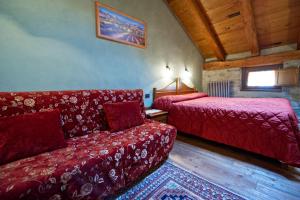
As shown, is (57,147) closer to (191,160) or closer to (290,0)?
(191,160)

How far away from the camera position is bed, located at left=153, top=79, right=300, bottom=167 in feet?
5.43

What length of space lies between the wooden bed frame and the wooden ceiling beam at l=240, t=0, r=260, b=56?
5.92 ft

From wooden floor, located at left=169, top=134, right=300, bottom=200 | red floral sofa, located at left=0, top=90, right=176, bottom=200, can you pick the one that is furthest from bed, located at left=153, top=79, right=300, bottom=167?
red floral sofa, located at left=0, top=90, right=176, bottom=200

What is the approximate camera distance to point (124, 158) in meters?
1.33

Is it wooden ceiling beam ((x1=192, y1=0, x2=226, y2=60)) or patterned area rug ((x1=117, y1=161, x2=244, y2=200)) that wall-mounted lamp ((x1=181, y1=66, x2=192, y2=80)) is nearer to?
wooden ceiling beam ((x1=192, y1=0, x2=226, y2=60))

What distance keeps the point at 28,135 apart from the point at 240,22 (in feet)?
13.9

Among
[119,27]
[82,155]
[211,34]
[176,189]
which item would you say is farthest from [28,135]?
[211,34]

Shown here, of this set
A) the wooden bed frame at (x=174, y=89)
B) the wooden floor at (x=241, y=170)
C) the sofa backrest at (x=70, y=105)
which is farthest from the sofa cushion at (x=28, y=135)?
the wooden bed frame at (x=174, y=89)

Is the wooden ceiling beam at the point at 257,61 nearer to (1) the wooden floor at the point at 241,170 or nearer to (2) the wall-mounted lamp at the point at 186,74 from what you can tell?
(2) the wall-mounted lamp at the point at 186,74

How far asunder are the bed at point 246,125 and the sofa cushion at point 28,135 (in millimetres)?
1934

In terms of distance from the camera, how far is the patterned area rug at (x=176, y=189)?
4.40ft

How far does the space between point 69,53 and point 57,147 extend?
123cm

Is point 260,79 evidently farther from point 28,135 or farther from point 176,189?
point 28,135

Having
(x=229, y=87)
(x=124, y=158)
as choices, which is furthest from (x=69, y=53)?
(x=229, y=87)
